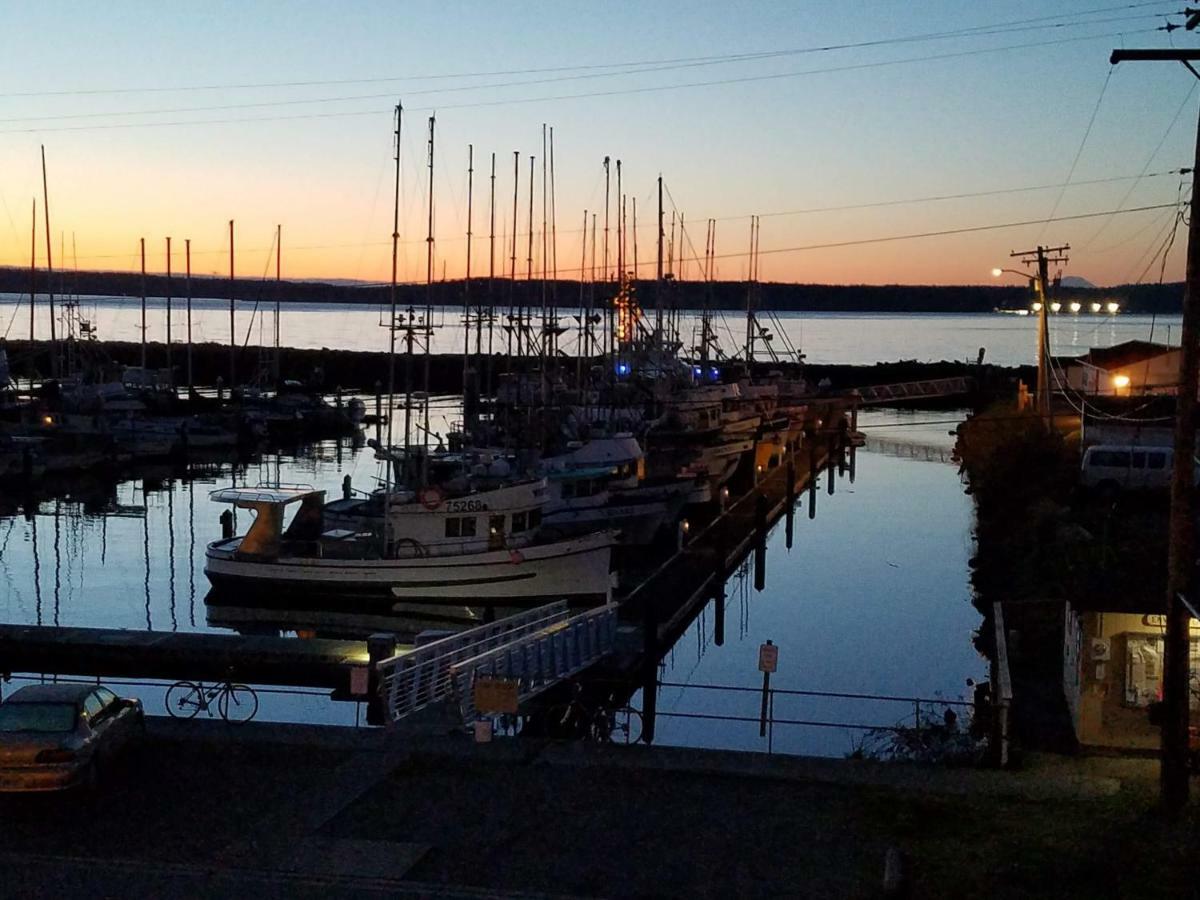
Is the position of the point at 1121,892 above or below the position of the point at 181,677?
above

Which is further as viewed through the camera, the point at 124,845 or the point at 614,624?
the point at 614,624

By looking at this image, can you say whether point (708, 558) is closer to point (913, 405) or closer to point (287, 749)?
point (287, 749)

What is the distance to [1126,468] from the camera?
3672 centimetres

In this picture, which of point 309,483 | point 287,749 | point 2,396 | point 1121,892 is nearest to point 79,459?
point 309,483

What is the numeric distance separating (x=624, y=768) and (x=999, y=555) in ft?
88.3

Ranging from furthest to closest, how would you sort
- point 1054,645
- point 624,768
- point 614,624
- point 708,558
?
point 708,558
point 614,624
point 1054,645
point 624,768

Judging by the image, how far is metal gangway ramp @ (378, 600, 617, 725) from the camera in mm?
19281

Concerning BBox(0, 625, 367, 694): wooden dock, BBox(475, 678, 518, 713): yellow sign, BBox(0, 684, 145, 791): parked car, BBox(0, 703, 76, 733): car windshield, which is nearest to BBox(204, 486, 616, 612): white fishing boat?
BBox(0, 625, 367, 694): wooden dock

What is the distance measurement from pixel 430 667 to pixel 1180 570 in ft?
37.2

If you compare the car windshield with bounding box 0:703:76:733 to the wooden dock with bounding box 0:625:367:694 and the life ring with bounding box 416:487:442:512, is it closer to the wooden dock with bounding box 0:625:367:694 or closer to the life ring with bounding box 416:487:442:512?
the wooden dock with bounding box 0:625:367:694

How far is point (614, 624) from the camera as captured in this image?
26.2m

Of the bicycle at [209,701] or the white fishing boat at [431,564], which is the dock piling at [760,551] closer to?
the white fishing boat at [431,564]

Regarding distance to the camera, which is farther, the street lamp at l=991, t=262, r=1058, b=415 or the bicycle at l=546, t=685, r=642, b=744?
the street lamp at l=991, t=262, r=1058, b=415

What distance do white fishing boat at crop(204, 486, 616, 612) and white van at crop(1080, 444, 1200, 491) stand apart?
13846 millimetres
